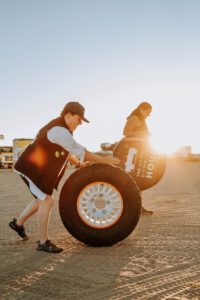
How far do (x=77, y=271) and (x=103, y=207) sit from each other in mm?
1250

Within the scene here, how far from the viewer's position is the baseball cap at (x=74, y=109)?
4586 millimetres

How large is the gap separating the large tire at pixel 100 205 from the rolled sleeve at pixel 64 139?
40 centimetres

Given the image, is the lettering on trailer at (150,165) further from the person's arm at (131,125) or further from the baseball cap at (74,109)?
the baseball cap at (74,109)

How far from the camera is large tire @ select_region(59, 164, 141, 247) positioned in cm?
464

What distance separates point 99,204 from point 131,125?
8.84ft

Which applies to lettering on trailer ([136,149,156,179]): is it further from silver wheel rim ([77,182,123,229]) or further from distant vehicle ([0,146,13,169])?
distant vehicle ([0,146,13,169])

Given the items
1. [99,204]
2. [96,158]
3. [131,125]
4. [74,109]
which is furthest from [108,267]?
[131,125]

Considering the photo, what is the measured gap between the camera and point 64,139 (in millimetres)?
4441

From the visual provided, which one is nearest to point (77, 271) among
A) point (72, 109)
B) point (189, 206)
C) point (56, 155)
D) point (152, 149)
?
point (56, 155)

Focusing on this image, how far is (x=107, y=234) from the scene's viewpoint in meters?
4.62

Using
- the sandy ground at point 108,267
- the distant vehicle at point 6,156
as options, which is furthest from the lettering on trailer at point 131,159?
the distant vehicle at point 6,156

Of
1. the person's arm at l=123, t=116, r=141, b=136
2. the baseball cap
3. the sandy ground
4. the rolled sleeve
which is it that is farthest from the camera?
the person's arm at l=123, t=116, r=141, b=136

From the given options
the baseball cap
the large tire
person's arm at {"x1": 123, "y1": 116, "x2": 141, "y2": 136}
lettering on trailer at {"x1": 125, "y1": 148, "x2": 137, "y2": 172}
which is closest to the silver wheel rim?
the large tire

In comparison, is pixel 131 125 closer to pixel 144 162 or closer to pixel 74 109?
pixel 144 162
